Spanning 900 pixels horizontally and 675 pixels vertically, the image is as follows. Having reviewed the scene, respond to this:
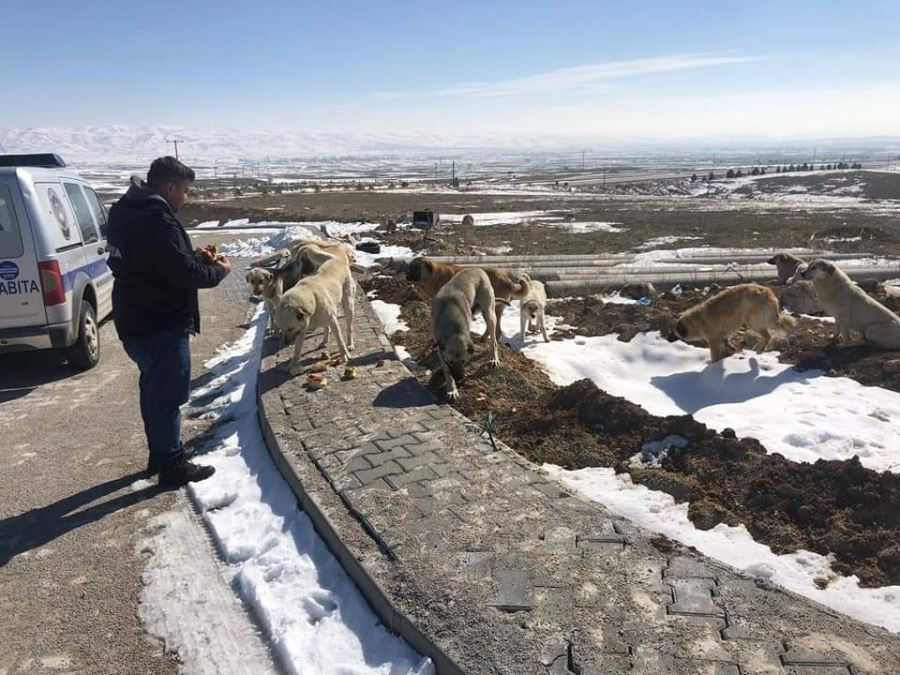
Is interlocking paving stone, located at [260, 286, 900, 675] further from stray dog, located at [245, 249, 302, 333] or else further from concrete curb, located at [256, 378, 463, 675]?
stray dog, located at [245, 249, 302, 333]

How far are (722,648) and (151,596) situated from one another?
11.0ft

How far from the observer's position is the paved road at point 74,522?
349 centimetres

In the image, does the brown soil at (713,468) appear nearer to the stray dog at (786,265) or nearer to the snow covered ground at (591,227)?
the stray dog at (786,265)

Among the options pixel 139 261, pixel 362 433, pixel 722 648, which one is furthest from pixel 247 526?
pixel 722 648

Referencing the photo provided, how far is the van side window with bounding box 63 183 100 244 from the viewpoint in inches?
343

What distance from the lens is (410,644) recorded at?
3318mm

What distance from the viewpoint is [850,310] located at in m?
8.77

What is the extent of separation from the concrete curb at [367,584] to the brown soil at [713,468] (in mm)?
2022

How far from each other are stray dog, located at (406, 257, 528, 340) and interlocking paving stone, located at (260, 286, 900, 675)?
4143 mm

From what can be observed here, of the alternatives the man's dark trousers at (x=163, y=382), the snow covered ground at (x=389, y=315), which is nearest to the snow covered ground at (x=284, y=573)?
the man's dark trousers at (x=163, y=382)

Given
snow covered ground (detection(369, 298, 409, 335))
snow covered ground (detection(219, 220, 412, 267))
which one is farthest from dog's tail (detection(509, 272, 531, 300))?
snow covered ground (detection(219, 220, 412, 267))

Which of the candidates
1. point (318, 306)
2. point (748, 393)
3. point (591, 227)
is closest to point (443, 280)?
point (318, 306)

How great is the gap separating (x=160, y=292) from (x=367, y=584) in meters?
2.91

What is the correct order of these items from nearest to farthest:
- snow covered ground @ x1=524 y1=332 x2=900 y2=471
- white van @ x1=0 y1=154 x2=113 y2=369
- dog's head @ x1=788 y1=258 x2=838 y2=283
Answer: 1. snow covered ground @ x1=524 y1=332 x2=900 y2=471
2. white van @ x1=0 y1=154 x2=113 y2=369
3. dog's head @ x1=788 y1=258 x2=838 y2=283
